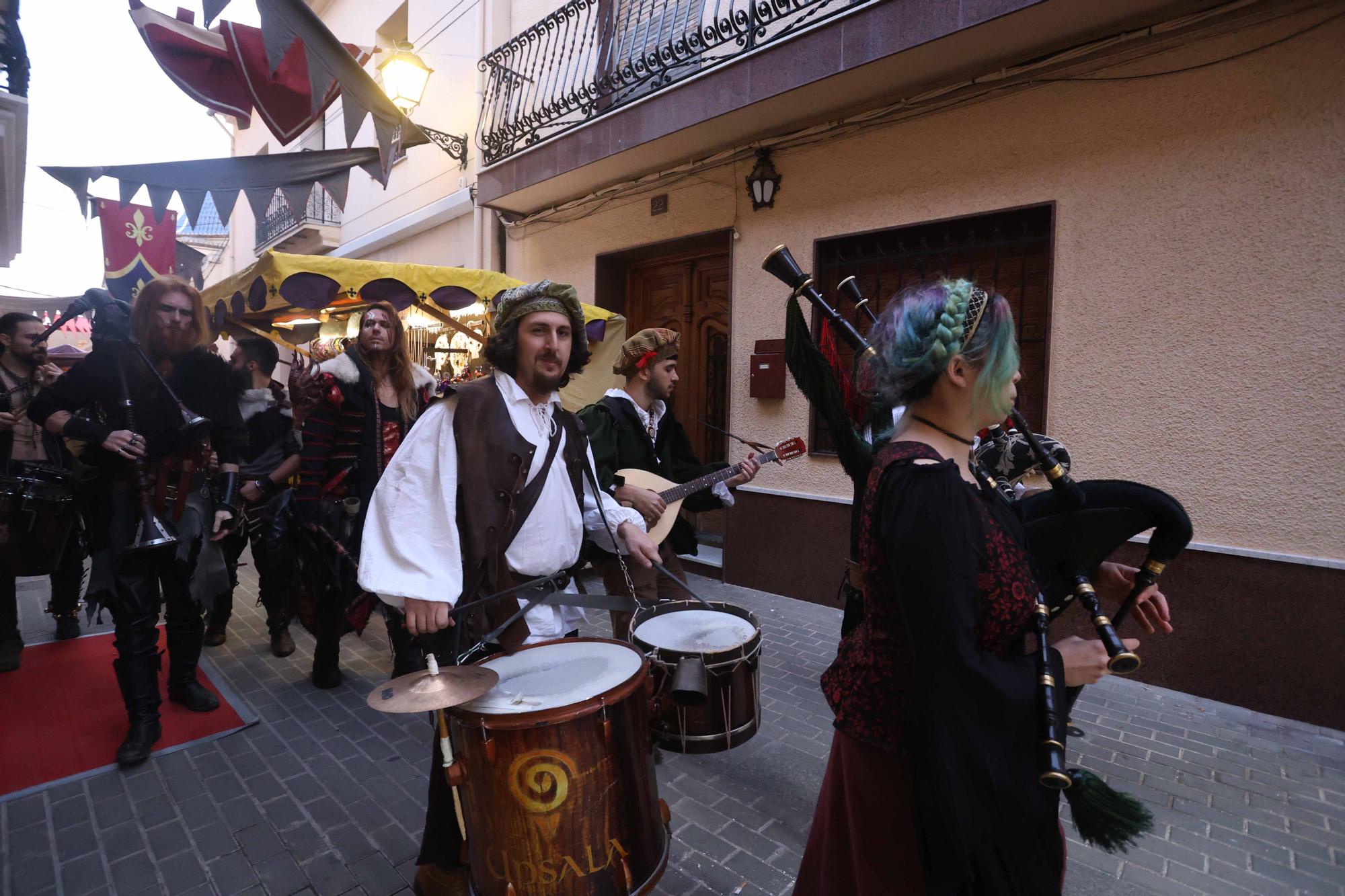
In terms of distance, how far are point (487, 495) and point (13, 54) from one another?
26.0ft

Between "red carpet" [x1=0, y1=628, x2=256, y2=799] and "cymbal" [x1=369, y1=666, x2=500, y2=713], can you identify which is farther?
"red carpet" [x1=0, y1=628, x2=256, y2=799]

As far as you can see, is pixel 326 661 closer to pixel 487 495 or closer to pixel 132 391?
pixel 132 391

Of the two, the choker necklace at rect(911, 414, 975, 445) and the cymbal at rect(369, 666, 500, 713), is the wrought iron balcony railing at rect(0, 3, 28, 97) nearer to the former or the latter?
the cymbal at rect(369, 666, 500, 713)

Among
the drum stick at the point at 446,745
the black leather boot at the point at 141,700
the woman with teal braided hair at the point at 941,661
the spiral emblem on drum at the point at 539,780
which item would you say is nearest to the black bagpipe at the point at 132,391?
the black leather boot at the point at 141,700

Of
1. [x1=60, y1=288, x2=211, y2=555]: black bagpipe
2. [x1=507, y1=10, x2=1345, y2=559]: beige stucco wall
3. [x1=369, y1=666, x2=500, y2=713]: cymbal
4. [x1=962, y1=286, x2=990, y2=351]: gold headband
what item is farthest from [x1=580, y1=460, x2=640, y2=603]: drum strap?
[x1=507, y1=10, x2=1345, y2=559]: beige stucco wall

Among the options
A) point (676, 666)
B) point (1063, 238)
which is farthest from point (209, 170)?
point (1063, 238)

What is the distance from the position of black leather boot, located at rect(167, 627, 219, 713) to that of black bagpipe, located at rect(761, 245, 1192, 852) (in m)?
4.12

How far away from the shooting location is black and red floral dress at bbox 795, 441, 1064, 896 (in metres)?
1.25

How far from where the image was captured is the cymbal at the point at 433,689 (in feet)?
4.91

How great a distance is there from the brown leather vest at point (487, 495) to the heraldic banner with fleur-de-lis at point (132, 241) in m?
6.35

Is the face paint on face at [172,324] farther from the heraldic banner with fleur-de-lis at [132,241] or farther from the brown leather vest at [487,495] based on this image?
the heraldic banner with fleur-de-lis at [132,241]

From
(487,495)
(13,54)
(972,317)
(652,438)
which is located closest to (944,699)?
(972,317)

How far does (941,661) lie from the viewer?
128 centimetres

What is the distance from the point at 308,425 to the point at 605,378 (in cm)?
388
